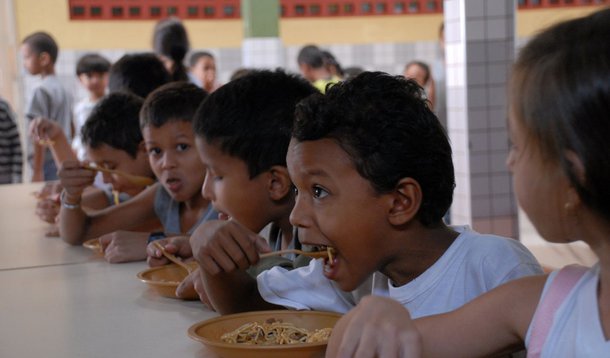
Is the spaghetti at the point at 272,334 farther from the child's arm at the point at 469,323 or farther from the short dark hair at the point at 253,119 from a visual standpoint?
the short dark hair at the point at 253,119

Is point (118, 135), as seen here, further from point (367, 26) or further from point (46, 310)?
point (367, 26)

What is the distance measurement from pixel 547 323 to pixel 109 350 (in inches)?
26.0

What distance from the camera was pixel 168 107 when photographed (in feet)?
7.03

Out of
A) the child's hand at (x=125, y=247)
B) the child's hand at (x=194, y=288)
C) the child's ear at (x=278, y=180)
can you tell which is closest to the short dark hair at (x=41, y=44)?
the child's hand at (x=125, y=247)

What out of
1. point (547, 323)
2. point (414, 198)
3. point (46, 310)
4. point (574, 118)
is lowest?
point (46, 310)

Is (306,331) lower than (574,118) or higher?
lower

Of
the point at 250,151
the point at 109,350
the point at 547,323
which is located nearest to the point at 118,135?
the point at 250,151

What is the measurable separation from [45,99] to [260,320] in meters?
4.41

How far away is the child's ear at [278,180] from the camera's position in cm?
Result: 166

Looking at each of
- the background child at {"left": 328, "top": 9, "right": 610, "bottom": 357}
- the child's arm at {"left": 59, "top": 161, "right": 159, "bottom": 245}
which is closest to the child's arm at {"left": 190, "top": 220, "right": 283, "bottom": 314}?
the background child at {"left": 328, "top": 9, "right": 610, "bottom": 357}

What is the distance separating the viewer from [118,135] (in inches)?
107

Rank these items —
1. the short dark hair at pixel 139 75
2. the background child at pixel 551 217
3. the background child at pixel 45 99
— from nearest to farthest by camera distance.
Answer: the background child at pixel 551 217 < the short dark hair at pixel 139 75 < the background child at pixel 45 99

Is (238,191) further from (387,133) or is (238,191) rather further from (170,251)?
(387,133)

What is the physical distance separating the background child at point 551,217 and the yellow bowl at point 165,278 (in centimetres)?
61
